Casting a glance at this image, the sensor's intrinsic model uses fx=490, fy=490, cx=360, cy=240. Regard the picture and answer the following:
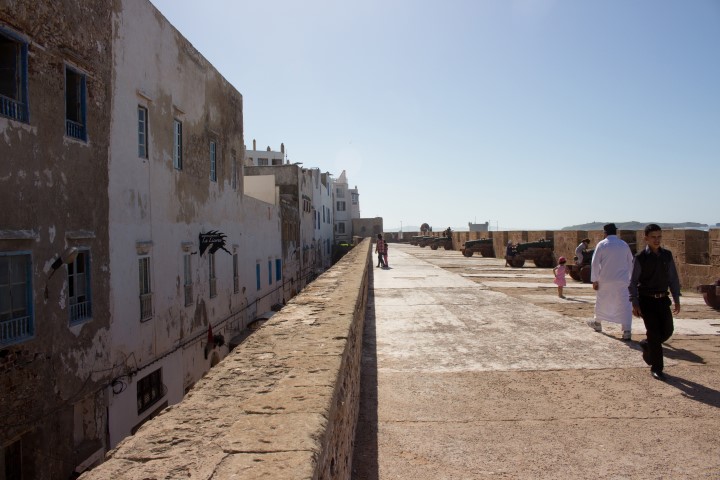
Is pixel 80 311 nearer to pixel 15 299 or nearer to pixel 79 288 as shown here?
pixel 79 288

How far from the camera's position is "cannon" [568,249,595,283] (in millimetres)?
14391

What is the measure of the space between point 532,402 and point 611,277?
11.3ft

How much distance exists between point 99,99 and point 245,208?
33.8 ft

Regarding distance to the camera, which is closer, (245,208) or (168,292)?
(168,292)

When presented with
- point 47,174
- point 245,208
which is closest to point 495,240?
point 245,208

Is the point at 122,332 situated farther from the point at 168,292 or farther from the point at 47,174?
the point at 47,174

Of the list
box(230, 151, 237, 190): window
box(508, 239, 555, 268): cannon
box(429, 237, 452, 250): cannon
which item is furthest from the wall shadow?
box(429, 237, 452, 250): cannon

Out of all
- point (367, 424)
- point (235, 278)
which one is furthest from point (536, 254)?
point (367, 424)

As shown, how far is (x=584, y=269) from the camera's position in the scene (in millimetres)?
14422

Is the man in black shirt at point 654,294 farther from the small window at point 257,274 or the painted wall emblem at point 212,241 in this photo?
the small window at point 257,274

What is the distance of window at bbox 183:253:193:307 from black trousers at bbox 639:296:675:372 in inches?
456

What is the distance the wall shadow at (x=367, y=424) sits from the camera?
10.8 ft

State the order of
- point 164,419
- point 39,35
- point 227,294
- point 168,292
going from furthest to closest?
point 227,294, point 168,292, point 39,35, point 164,419

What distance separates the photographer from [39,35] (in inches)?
309
